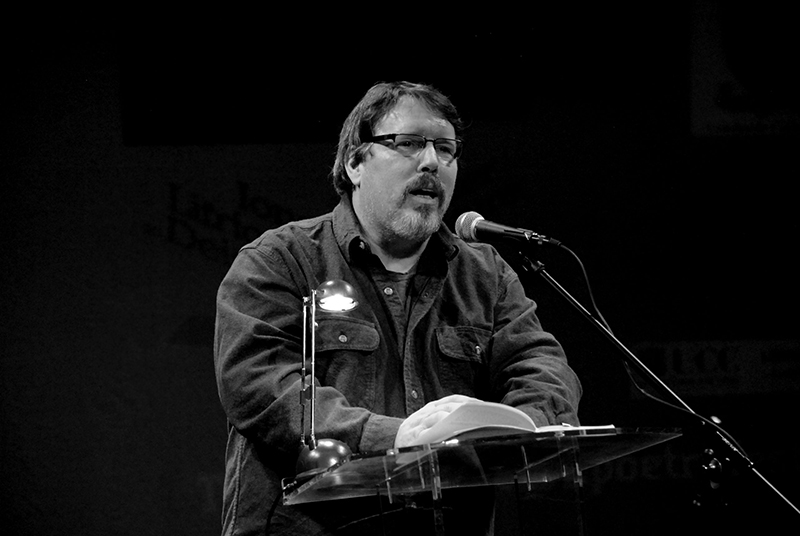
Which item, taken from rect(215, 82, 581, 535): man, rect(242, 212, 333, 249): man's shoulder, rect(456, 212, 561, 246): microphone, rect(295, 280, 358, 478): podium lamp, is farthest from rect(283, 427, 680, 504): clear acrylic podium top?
rect(242, 212, 333, 249): man's shoulder

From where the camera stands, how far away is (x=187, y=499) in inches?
144

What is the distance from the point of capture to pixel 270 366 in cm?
221

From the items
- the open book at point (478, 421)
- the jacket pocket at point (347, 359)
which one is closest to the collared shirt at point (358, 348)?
the jacket pocket at point (347, 359)

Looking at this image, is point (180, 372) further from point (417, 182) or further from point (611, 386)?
point (611, 386)

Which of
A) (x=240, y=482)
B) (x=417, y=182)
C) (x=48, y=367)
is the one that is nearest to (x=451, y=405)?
(x=240, y=482)

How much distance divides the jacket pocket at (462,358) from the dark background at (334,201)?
1.34 m

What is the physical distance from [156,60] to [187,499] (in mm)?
1886

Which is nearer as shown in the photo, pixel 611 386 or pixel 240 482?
pixel 240 482

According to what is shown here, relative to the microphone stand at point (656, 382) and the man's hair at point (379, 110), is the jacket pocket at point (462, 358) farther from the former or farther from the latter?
the man's hair at point (379, 110)

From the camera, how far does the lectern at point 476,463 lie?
1489mm

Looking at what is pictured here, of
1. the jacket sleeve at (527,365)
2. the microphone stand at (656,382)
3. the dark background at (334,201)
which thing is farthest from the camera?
the dark background at (334,201)

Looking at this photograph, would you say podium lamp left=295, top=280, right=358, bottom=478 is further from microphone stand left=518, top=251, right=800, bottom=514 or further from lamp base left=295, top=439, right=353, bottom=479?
microphone stand left=518, top=251, right=800, bottom=514

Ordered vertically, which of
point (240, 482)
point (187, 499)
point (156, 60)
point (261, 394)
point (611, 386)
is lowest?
point (187, 499)

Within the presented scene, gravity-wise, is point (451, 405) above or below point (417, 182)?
below
